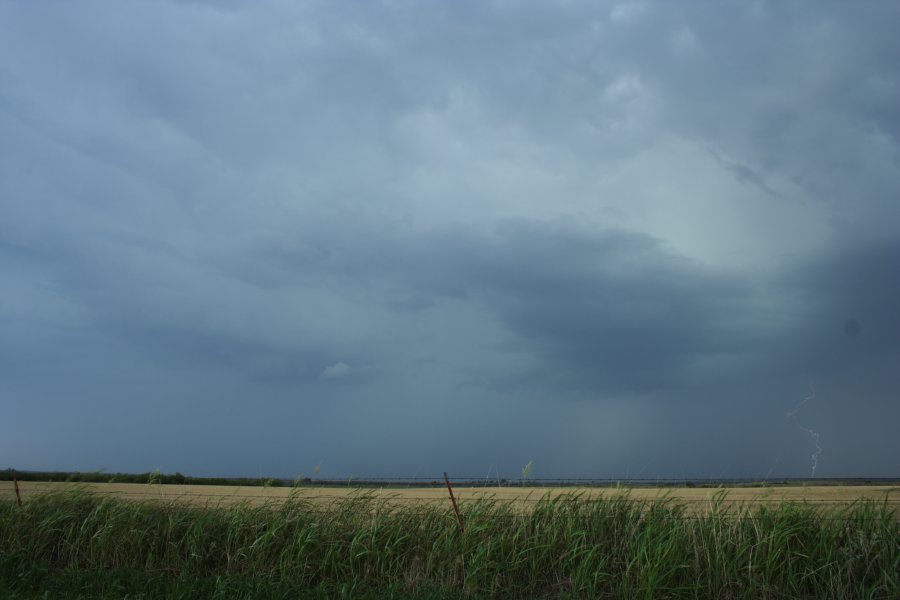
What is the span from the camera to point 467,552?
11375mm

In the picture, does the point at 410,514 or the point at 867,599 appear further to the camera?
the point at 410,514

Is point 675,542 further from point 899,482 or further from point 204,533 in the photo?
point 899,482

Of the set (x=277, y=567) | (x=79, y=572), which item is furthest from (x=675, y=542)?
(x=79, y=572)

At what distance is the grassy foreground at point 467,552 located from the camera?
33.9 feet

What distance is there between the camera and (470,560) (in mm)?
11219

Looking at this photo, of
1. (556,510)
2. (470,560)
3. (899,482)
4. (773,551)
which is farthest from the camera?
(899,482)

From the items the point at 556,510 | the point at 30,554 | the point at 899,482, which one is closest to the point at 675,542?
the point at 556,510

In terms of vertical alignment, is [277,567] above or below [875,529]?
below

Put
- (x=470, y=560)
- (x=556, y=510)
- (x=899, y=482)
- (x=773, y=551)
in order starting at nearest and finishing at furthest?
(x=773, y=551), (x=470, y=560), (x=556, y=510), (x=899, y=482)

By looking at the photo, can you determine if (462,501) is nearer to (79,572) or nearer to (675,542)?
(675,542)

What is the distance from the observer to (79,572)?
11906 mm

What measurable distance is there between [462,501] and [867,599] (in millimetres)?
6342

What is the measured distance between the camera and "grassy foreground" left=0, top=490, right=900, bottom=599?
1032 centimetres

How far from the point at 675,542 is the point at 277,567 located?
6.19 m
